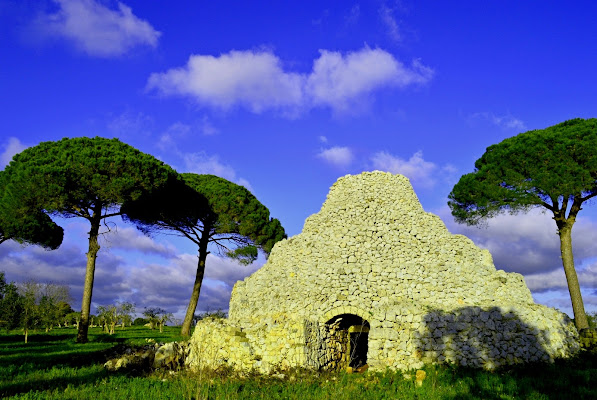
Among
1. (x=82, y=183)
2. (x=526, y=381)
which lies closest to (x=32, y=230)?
(x=82, y=183)

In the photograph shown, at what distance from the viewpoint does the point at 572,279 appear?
19375mm

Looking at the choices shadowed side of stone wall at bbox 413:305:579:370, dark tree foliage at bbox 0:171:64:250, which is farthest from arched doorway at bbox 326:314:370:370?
dark tree foliage at bbox 0:171:64:250

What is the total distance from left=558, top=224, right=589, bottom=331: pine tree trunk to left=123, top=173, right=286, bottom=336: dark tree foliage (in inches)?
621

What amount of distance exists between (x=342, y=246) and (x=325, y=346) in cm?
362

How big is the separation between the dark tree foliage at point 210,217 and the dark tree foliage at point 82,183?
334cm

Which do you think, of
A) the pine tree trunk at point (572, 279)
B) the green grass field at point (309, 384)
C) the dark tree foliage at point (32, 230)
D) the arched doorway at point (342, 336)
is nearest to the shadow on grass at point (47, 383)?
the green grass field at point (309, 384)

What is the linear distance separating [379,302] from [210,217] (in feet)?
49.2

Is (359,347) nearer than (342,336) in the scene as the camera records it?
No

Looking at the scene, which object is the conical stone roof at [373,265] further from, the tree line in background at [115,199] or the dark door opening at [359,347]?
the tree line in background at [115,199]

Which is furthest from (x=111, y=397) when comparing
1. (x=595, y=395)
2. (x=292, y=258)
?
(x=595, y=395)

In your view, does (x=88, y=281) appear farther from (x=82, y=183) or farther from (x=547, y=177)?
(x=547, y=177)

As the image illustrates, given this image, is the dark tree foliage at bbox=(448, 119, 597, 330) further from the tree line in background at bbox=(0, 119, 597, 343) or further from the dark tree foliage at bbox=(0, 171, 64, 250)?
the dark tree foliage at bbox=(0, 171, 64, 250)

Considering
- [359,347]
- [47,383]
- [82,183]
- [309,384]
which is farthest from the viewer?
[82,183]

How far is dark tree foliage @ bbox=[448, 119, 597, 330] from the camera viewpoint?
19.8 metres
